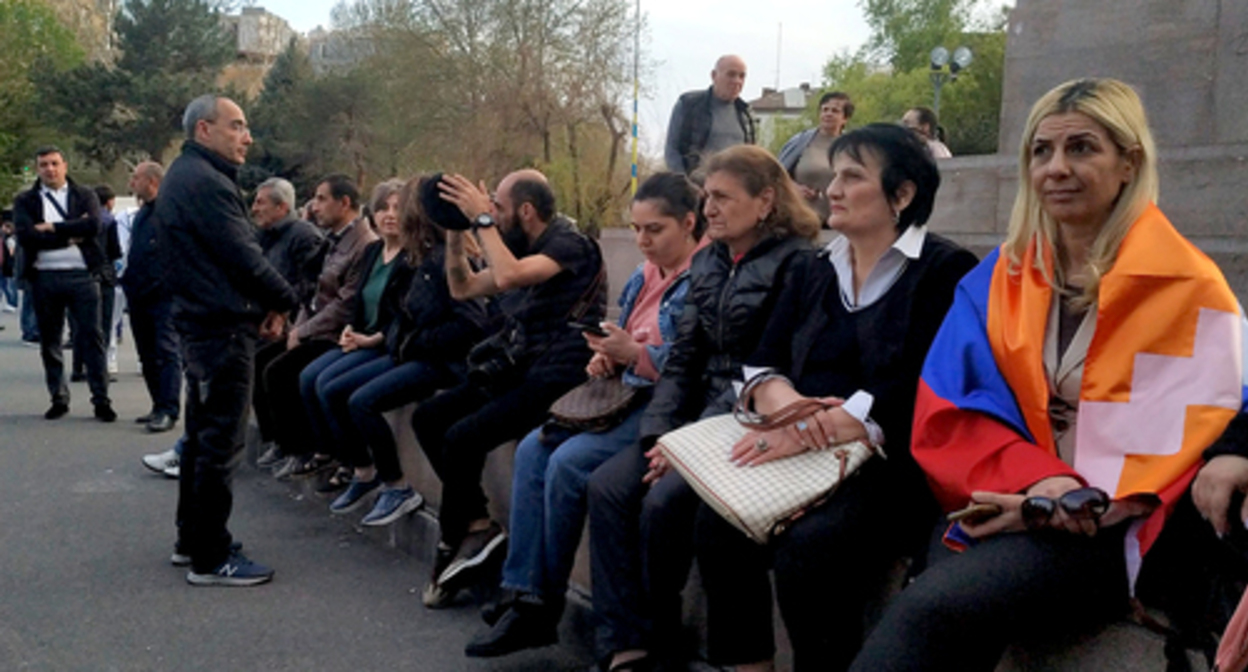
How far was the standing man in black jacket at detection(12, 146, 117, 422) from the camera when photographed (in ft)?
32.4

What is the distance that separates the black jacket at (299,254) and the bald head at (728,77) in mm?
2934

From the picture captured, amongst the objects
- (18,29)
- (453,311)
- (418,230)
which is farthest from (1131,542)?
(18,29)

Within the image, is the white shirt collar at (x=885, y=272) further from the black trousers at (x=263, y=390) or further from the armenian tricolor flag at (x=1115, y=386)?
the black trousers at (x=263, y=390)

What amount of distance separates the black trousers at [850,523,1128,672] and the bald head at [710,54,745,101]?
6321mm

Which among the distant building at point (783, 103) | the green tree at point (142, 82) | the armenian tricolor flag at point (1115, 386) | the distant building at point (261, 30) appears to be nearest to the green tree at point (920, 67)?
the distant building at point (783, 103)

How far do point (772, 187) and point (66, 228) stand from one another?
7.70 metres

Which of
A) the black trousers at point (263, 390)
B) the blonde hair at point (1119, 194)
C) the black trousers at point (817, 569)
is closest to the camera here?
the blonde hair at point (1119, 194)

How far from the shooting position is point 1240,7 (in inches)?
256

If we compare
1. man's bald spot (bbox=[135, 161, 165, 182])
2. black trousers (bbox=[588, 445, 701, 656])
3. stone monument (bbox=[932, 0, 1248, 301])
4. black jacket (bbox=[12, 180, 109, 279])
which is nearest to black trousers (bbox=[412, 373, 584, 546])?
black trousers (bbox=[588, 445, 701, 656])

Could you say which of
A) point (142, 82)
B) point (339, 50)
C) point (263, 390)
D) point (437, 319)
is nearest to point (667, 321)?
point (437, 319)

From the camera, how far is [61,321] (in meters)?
10.1

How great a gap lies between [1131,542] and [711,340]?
1.76 metres

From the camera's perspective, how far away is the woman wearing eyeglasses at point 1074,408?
2.54 m

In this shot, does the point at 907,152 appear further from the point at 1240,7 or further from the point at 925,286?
the point at 1240,7
